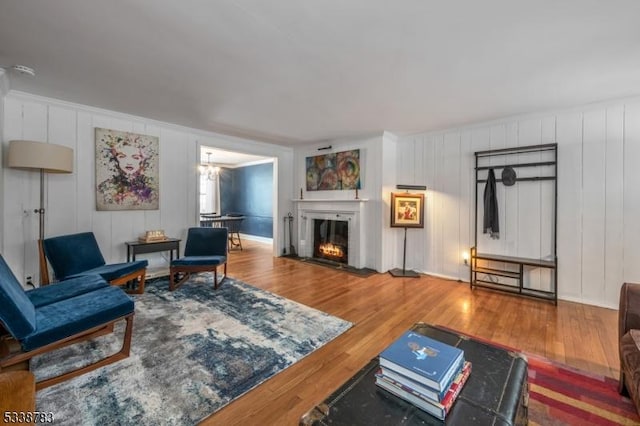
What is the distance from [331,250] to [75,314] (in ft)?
13.5

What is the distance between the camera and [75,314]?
6.37 feet

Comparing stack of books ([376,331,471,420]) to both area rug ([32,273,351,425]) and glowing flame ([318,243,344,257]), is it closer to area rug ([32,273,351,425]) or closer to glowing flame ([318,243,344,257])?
area rug ([32,273,351,425])

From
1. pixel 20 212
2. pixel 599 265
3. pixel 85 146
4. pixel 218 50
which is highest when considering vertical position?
pixel 218 50

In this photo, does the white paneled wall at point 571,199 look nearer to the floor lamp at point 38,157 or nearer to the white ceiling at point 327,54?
the white ceiling at point 327,54

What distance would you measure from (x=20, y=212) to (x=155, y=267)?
5.69 ft

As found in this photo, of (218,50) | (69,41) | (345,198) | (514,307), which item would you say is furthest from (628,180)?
(69,41)

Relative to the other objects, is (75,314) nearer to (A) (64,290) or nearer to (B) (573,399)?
(A) (64,290)

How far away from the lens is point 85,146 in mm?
3645

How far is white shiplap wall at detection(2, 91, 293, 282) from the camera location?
316 centimetres

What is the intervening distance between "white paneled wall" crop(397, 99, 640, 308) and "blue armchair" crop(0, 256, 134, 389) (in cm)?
449

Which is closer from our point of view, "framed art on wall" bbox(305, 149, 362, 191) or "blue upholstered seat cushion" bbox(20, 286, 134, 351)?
"blue upholstered seat cushion" bbox(20, 286, 134, 351)

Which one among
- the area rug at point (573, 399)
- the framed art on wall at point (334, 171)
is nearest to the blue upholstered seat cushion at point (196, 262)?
the framed art on wall at point (334, 171)

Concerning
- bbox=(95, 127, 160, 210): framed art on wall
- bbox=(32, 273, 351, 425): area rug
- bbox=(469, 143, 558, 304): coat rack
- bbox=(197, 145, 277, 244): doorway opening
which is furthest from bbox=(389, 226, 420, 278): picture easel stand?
bbox=(95, 127, 160, 210): framed art on wall

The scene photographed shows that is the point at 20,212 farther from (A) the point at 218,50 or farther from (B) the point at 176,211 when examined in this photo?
(A) the point at 218,50
